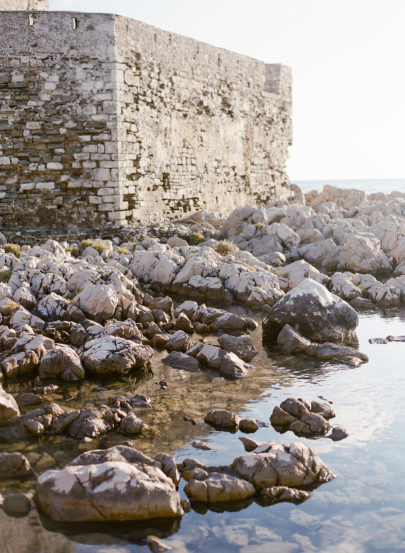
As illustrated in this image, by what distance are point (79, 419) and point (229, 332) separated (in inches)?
136

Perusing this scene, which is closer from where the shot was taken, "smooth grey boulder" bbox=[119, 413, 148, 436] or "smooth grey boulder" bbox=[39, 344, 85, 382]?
"smooth grey boulder" bbox=[119, 413, 148, 436]

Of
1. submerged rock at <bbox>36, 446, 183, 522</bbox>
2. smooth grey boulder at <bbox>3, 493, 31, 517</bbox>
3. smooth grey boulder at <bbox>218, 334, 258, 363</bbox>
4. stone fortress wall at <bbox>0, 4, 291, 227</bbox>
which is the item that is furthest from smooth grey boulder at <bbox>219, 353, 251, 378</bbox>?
stone fortress wall at <bbox>0, 4, 291, 227</bbox>

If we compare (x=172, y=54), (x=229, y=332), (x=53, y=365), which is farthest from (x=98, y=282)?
(x=172, y=54)

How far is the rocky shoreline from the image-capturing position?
4195mm

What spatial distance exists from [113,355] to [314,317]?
2692mm

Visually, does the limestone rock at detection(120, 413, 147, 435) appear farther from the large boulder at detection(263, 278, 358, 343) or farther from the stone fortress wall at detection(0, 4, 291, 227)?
the stone fortress wall at detection(0, 4, 291, 227)

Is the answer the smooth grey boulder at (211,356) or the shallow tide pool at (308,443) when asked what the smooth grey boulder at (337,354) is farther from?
the smooth grey boulder at (211,356)

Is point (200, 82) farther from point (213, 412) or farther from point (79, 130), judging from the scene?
point (213, 412)

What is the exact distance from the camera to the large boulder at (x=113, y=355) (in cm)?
654

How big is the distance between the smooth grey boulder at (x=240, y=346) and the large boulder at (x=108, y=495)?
3.36 meters

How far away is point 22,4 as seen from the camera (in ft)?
53.1

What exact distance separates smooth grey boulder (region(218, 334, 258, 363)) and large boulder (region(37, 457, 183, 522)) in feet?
11.0

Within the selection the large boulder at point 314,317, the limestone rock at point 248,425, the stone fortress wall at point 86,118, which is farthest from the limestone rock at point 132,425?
the stone fortress wall at point 86,118

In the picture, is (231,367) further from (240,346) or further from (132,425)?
(132,425)
